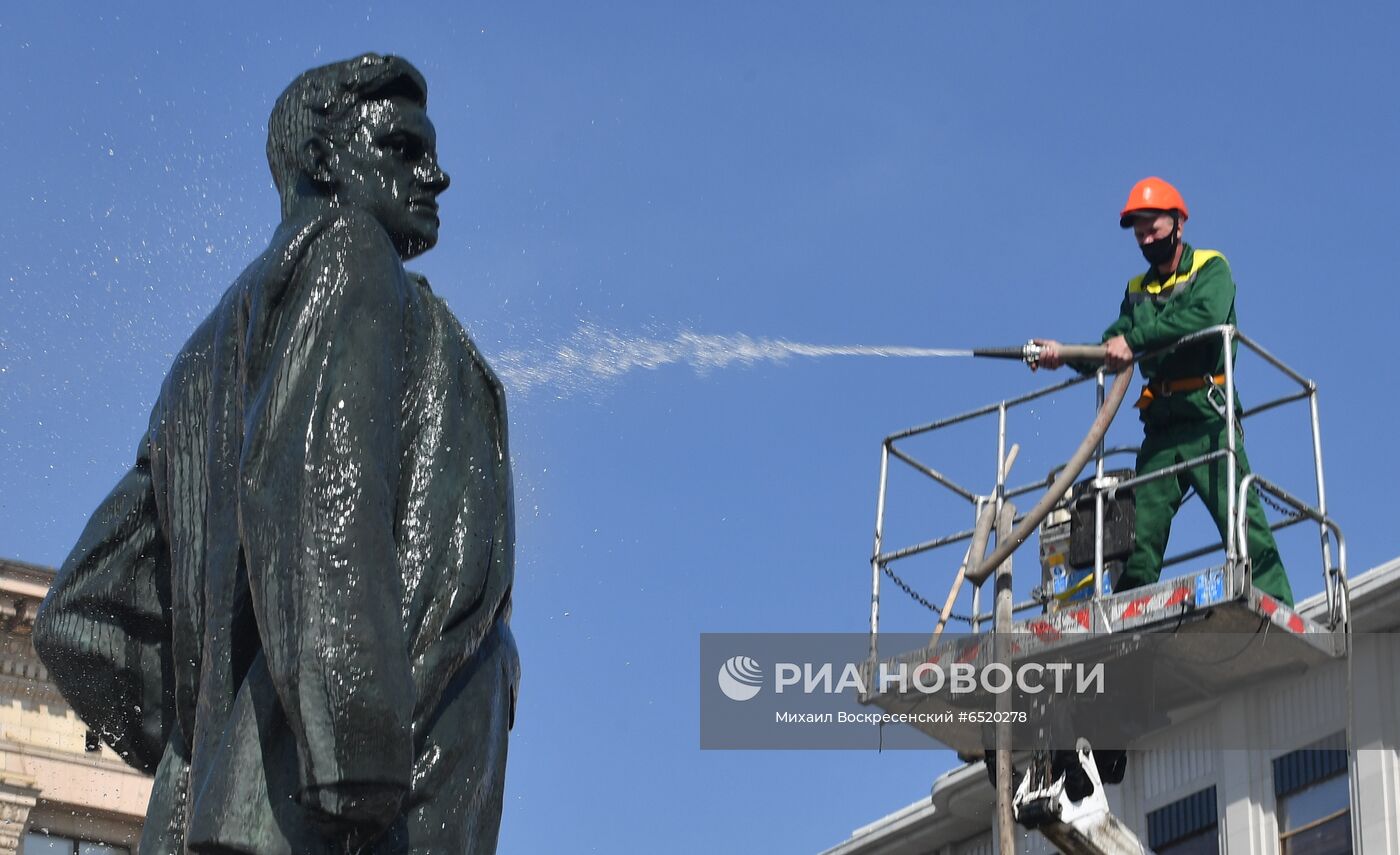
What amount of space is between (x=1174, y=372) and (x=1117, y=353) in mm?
1258

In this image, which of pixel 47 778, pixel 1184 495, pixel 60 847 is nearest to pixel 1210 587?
pixel 1184 495

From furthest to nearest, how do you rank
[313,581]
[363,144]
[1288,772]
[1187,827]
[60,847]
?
[1187,827]
[1288,772]
[60,847]
[363,144]
[313,581]

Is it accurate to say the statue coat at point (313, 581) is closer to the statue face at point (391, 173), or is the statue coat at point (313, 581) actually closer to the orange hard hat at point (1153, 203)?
the statue face at point (391, 173)

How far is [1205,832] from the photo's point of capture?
35.0 meters

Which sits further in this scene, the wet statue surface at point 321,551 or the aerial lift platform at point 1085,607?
the aerial lift platform at point 1085,607

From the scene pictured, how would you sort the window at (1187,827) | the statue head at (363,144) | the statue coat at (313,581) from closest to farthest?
the statue coat at (313,581) < the statue head at (363,144) < the window at (1187,827)

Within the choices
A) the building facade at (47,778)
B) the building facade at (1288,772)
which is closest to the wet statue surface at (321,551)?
the building facade at (1288,772)

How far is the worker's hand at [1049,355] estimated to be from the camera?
69.2 feet

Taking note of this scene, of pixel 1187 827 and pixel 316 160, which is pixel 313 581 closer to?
pixel 316 160

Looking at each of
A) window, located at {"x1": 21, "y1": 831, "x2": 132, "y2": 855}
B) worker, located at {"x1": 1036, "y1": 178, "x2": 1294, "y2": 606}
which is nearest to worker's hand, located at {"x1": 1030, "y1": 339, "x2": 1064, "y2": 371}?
worker, located at {"x1": 1036, "y1": 178, "x2": 1294, "y2": 606}

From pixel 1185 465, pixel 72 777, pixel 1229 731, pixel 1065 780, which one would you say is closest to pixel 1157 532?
pixel 1185 465

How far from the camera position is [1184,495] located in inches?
932

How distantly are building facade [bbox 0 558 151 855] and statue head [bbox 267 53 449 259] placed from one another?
1074 inches

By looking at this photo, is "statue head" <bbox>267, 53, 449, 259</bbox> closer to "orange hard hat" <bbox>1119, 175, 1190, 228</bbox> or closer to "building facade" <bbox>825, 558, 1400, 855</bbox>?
"orange hard hat" <bbox>1119, 175, 1190, 228</bbox>
